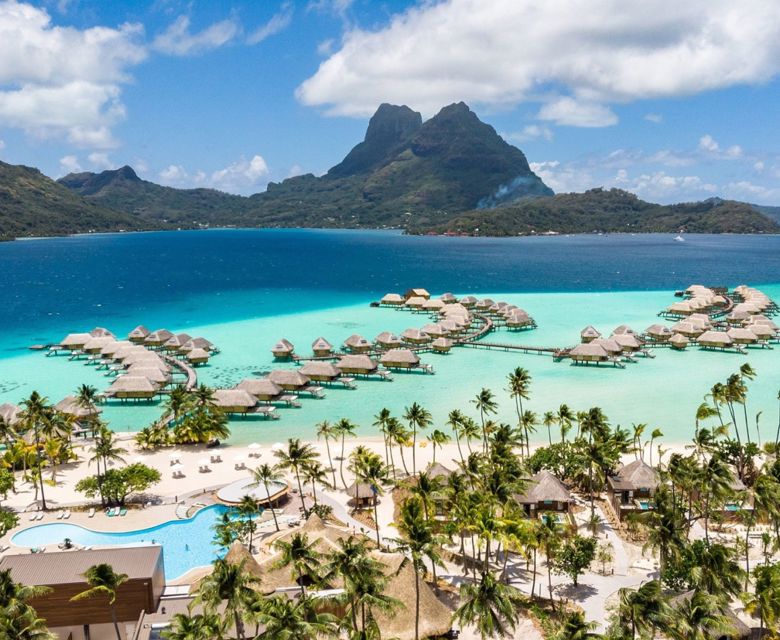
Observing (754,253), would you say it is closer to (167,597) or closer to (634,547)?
(634,547)

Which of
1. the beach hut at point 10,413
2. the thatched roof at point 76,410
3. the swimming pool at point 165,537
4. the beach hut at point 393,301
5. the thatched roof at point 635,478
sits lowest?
the swimming pool at point 165,537

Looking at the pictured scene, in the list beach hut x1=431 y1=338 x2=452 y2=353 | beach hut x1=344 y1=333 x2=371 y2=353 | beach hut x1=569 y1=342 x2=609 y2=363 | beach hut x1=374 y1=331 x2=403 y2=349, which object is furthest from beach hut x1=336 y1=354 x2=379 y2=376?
beach hut x1=569 y1=342 x2=609 y2=363

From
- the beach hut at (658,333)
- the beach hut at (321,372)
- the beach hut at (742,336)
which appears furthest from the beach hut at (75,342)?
the beach hut at (742,336)

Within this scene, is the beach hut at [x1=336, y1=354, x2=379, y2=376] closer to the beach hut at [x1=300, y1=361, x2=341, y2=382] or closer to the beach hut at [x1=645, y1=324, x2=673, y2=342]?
the beach hut at [x1=300, y1=361, x2=341, y2=382]

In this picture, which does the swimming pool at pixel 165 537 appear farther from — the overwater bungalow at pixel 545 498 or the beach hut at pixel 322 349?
the beach hut at pixel 322 349

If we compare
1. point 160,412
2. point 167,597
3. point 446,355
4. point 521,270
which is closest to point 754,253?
point 521,270

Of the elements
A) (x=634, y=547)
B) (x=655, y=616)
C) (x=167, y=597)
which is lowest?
(x=634, y=547)
